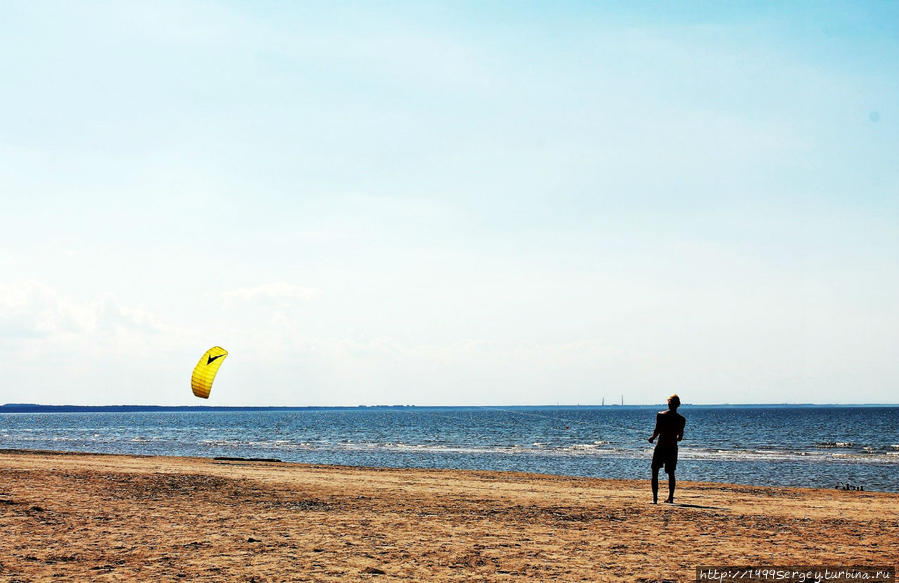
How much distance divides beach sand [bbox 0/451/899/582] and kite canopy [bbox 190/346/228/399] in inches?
188

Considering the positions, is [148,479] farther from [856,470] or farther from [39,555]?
[856,470]

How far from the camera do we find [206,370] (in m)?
22.0

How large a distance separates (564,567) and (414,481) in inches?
468

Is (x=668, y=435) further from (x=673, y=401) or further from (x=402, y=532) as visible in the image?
(x=402, y=532)

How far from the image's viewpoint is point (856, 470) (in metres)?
32.8

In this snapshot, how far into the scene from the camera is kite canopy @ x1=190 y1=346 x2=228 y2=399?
2145 centimetres

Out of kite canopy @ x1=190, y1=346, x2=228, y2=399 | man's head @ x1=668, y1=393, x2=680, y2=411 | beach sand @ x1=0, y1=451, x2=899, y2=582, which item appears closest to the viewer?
beach sand @ x1=0, y1=451, x2=899, y2=582

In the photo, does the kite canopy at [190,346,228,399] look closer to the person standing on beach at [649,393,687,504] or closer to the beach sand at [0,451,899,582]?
the beach sand at [0,451,899,582]

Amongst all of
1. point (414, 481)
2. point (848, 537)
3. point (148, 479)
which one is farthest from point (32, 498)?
point (848, 537)

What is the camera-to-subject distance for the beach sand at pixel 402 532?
806cm

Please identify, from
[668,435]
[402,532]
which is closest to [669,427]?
[668,435]

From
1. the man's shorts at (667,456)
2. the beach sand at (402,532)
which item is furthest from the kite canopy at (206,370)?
the man's shorts at (667,456)

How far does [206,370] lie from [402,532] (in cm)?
1345

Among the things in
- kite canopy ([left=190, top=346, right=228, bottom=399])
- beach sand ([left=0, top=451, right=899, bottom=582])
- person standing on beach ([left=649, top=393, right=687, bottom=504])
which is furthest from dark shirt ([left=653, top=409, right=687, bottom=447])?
kite canopy ([left=190, top=346, right=228, bottom=399])
